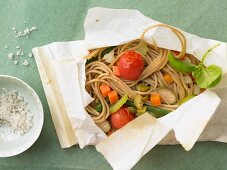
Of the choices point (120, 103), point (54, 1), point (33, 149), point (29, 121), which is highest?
point (54, 1)

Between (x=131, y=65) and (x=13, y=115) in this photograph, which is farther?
(x=13, y=115)

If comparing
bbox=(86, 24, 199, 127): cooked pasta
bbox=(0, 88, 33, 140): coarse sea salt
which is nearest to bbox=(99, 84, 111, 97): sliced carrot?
bbox=(86, 24, 199, 127): cooked pasta

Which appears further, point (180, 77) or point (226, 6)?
point (226, 6)

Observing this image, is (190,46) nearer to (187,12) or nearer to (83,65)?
(187,12)

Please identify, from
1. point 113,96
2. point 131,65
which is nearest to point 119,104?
point 113,96

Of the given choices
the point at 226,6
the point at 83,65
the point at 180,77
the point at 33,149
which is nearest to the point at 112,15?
the point at 83,65

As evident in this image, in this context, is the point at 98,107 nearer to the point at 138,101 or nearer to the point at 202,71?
the point at 138,101

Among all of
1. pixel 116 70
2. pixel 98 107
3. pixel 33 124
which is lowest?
pixel 33 124
